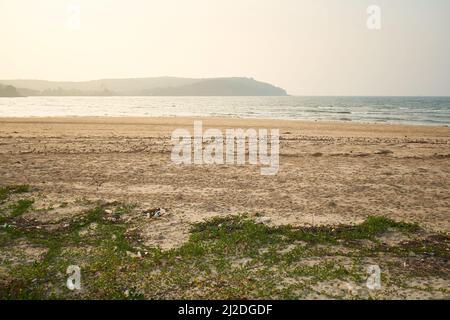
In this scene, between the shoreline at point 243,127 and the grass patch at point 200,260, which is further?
the shoreline at point 243,127

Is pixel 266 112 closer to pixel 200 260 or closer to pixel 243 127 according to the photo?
pixel 243 127

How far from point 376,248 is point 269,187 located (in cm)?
534

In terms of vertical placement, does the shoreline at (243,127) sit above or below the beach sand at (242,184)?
above

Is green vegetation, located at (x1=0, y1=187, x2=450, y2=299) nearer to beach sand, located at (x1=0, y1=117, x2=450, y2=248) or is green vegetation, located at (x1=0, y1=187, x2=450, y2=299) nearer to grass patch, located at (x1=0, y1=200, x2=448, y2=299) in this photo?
grass patch, located at (x1=0, y1=200, x2=448, y2=299)

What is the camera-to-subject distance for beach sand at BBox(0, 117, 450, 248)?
32.4 feet

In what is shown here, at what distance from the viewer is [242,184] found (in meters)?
13.1

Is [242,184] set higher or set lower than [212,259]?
higher

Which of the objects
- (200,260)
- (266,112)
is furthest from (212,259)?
(266,112)

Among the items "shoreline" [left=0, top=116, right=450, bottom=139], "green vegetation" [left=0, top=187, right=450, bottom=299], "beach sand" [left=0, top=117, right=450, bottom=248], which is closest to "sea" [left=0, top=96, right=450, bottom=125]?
"shoreline" [left=0, top=116, right=450, bottom=139]

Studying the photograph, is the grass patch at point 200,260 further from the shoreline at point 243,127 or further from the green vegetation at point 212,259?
the shoreline at point 243,127

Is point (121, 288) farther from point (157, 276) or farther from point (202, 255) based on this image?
point (202, 255)

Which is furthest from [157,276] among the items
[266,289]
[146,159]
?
[146,159]

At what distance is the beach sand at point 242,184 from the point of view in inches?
388

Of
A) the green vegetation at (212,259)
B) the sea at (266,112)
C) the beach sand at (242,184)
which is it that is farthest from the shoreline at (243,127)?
the green vegetation at (212,259)
